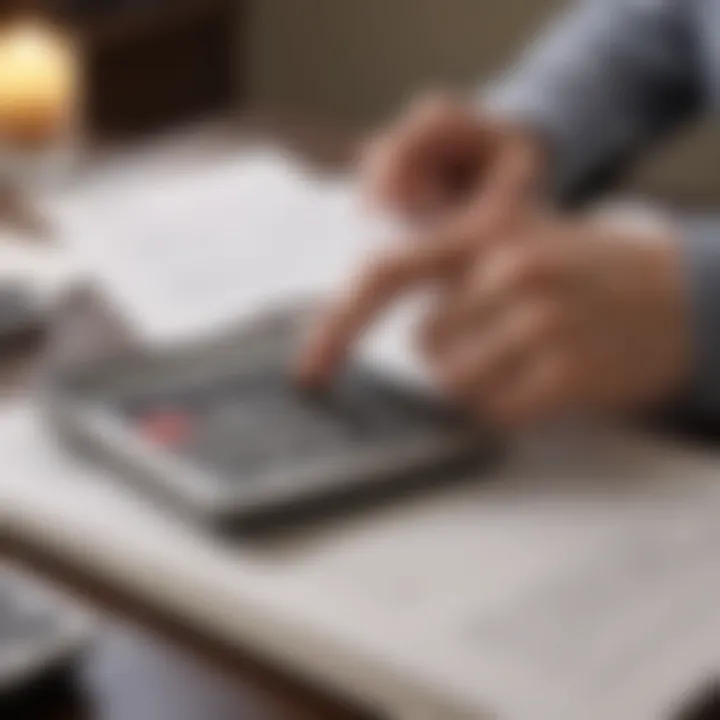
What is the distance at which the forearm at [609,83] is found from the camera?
114 cm

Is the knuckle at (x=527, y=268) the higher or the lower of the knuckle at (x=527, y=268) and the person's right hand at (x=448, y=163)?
the lower

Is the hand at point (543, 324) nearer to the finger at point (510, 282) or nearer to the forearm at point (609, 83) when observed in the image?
the finger at point (510, 282)

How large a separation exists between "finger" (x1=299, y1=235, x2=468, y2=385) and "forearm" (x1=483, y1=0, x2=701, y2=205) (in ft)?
1.12

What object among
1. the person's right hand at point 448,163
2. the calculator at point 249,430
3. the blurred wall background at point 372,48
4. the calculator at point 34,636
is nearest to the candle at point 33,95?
the person's right hand at point 448,163

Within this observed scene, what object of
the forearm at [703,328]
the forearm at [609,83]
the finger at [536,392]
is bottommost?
the finger at [536,392]

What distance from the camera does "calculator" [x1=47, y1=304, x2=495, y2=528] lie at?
65 centimetres

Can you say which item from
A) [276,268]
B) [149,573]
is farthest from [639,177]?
[149,573]

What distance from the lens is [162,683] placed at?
21.7 inches

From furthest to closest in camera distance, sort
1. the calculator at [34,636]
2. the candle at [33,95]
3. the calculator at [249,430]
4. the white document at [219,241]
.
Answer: the candle at [33,95] < the white document at [219,241] < the calculator at [249,430] < the calculator at [34,636]

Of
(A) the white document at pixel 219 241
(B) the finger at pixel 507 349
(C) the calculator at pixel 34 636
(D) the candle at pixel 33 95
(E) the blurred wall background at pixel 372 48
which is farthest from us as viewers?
(E) the blurred wall background at pixel 372 48

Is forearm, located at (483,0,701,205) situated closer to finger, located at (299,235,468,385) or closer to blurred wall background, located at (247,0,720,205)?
finger, located at (299,235,468,385)

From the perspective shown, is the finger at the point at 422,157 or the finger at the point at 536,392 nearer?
the finger at the point at 536,392

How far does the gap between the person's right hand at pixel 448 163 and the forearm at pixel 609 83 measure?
0.15 ft

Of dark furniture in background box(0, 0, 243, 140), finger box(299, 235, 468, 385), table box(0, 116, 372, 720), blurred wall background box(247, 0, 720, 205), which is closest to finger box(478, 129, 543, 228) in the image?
finger box(299, 235, 468, 385)
